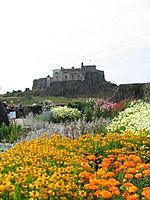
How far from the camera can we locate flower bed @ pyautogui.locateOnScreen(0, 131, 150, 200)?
4.05 meters

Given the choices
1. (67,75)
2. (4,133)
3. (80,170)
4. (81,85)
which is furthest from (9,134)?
(67,75)

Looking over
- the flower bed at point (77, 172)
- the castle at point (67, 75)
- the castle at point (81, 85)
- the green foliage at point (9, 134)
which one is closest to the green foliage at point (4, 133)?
the green foliage at point (9, 134)

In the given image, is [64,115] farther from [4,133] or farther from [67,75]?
[67,75]

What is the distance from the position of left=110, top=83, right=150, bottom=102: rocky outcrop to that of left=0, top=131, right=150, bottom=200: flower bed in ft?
47.7

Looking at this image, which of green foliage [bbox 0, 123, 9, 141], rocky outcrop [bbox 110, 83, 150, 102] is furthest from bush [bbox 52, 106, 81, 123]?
green foliage [bbox 0, 123, 9, 141]

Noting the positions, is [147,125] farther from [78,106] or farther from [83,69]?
[83,69]

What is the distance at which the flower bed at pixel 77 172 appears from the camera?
4.05m

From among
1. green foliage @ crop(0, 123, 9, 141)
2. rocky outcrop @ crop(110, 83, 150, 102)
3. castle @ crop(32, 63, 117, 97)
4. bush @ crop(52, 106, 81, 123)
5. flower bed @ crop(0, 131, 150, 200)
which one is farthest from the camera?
castle @ crop(32, 63, 117, 97)

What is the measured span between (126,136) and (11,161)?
289 centimetres

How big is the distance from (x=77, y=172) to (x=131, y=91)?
59.8 ft

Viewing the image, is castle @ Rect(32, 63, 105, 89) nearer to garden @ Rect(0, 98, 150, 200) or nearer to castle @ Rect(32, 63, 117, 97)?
castle @ Rect(32, 63, 117, 97)

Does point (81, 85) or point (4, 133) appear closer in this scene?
point (4, 133)

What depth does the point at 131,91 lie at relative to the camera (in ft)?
75.3

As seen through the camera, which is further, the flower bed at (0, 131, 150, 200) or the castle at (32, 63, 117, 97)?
the castle at (32, 63, 117, 97)
